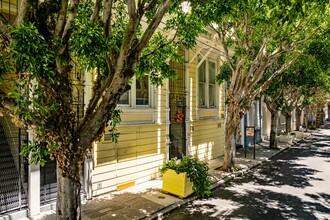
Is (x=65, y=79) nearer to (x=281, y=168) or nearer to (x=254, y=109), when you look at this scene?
(x=281, y=168)

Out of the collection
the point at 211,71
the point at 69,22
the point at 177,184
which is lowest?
the point at 177,184

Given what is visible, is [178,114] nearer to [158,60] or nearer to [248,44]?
[248,44]

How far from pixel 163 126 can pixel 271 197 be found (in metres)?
5.01

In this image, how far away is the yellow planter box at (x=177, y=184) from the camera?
25.8 ft

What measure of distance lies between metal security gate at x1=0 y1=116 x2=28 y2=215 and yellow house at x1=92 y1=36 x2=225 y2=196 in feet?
6.68

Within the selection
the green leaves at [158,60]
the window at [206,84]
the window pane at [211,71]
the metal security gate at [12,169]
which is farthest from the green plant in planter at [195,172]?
the window pane at [211,71]

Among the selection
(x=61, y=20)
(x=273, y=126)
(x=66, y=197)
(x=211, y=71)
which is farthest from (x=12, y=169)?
(x=273, y=126)

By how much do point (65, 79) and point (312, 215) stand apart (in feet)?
24.5

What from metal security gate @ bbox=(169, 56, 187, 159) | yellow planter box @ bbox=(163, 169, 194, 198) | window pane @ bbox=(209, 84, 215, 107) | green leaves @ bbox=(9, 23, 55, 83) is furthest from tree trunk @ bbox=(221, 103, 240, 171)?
green leaves @ bbox=(9, 23, 55, 83)

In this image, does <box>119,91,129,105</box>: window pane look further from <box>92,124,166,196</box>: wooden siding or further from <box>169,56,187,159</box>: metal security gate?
<box>169,56,187,159</box>: metal security gate

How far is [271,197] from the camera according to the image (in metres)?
8.21

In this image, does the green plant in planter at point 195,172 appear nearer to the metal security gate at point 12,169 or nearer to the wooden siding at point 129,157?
the wooden siding at point 129,157

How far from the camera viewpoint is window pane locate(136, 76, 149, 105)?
966 cm

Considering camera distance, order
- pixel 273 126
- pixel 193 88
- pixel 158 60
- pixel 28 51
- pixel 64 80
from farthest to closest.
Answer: pixel 273 126 → pixel 193 88 → pixel 158 60 → pixel 64 80 → pixel 28 51
